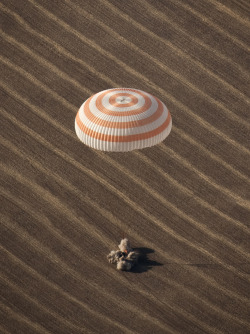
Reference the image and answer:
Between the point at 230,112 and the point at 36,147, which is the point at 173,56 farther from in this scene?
the point at 36,147

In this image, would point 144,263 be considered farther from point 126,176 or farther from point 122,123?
point 122,123

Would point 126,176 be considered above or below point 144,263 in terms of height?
above

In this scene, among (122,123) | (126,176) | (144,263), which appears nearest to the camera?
(122,123)

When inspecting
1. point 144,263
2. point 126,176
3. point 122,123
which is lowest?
point 144,263

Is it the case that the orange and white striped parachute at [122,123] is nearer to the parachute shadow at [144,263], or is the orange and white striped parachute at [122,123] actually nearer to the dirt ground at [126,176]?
the dirt ground at [126,176]

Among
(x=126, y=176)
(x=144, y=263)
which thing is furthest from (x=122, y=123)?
(x=144, y=263)

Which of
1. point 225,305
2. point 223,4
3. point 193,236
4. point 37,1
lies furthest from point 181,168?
point 37,1

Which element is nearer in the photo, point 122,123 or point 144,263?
point 122,123
